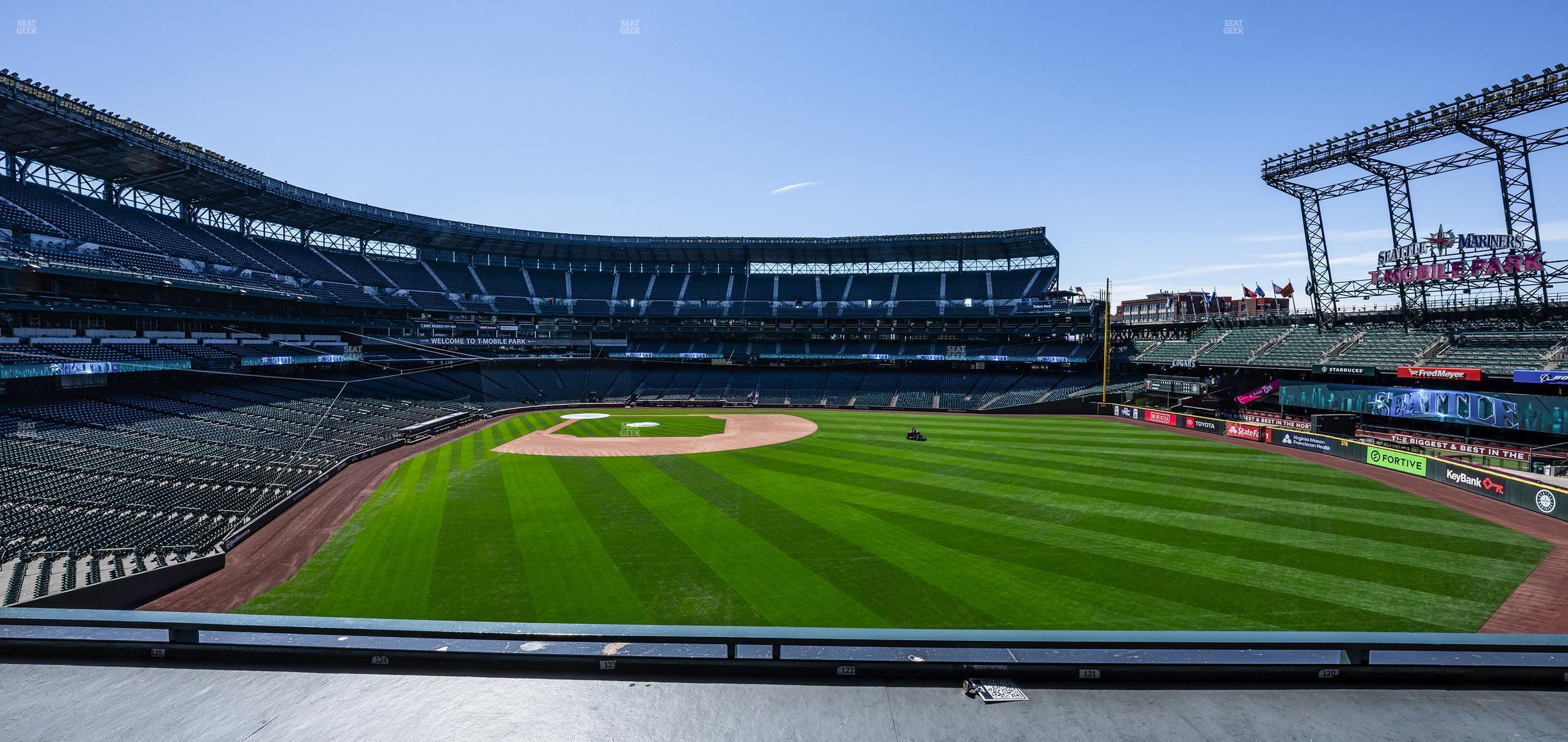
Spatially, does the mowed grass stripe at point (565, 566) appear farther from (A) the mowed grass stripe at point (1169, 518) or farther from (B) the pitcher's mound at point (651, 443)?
(A) the mowed grass stripe at point (1169, 518)

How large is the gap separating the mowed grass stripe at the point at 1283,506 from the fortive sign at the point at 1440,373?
18.8 metres

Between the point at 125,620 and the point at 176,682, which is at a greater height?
the point at 125,620

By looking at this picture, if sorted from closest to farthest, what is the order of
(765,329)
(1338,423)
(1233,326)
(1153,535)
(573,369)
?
(1153,535), (1338,423), (1233,326), (573,369), (765,329)

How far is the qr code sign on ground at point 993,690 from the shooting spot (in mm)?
3914

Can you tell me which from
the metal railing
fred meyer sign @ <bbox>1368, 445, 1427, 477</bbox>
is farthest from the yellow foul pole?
the metal railing

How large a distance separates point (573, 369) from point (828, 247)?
36.2 m

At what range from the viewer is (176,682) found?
407 cm

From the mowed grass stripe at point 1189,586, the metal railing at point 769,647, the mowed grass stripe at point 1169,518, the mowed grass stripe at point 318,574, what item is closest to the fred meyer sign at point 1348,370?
the mowed grass stripe at point 1169,518

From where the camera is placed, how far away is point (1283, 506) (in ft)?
73.8

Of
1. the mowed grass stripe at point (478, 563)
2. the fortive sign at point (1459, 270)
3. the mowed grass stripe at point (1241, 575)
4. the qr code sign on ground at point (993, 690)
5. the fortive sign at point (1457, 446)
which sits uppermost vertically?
the fortive sign at point (1459, 270)

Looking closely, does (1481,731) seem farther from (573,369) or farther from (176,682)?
(573,369)

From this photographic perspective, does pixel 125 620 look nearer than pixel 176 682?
No

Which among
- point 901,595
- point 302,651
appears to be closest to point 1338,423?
point 901,595

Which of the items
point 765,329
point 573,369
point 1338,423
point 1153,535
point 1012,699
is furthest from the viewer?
point 765,329
